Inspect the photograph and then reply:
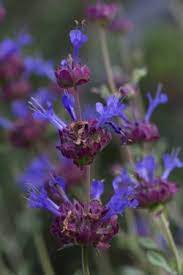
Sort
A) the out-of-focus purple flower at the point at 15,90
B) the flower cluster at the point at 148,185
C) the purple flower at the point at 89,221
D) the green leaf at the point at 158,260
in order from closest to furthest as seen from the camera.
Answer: the purple flower at the point at 89,221 < the green leaf at the point at 158,260 < the flower cluster at the point at 148,185 < the out-of-focus purple flower at the point at 15,90

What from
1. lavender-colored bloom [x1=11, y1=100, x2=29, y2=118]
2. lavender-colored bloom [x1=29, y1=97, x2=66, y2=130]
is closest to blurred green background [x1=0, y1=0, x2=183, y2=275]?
lavender-colored bloom [x1=11, y1=100, x2=29, y2=118]

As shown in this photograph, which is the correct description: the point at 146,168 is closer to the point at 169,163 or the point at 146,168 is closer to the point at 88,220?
the point at 169,163

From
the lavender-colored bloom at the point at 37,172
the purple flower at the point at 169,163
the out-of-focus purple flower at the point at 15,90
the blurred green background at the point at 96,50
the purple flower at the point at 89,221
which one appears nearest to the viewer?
the purple flower at the point at 89,221

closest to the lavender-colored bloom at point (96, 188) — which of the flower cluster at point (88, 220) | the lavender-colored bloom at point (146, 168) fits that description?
the flower cluster at point (88, 220)

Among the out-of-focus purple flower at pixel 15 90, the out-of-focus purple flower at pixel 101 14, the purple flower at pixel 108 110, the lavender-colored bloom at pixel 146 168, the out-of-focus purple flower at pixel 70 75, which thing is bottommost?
the purple flower at pixel 108 110

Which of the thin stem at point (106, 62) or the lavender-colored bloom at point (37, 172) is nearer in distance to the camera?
the thin stem at point (106, 62)

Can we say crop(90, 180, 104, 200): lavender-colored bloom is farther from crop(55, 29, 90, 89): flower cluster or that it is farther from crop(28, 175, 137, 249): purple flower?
crop(55, 29, 90, 89): flower cluster

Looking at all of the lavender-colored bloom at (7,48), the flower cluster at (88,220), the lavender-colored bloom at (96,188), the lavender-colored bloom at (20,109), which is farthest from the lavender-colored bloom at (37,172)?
the flower cluster at (88,220)

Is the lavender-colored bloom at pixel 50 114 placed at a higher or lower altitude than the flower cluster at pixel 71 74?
lower

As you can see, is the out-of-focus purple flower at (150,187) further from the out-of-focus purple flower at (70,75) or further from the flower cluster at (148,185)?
the out-of-focus purple flower at (70,75)
